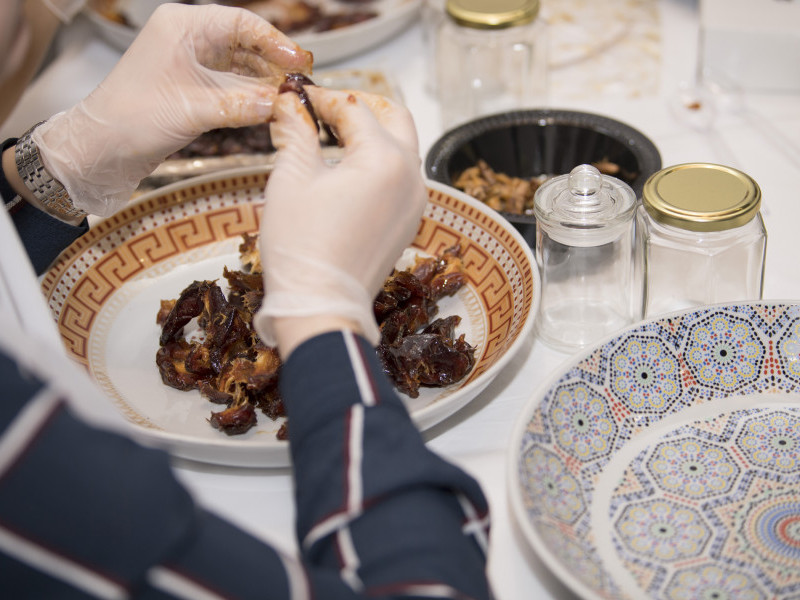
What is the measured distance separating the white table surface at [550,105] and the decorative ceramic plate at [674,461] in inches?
2.4

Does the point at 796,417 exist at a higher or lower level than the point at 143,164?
lower

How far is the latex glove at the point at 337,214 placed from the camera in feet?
2.25

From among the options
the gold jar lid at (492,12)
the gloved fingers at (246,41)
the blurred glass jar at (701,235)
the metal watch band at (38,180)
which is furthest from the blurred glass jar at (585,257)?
the metal watch band at (38,180)

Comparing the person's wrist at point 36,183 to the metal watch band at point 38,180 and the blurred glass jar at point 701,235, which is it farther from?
the blurred glass jar at point 701,235

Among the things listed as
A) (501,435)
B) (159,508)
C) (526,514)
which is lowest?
(501,435)

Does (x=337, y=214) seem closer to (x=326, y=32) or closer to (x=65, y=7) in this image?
(x=326, y=32)

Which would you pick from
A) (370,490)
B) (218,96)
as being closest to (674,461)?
(370,490)

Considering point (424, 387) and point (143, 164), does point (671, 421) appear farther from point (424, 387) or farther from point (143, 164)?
point (143, 164)

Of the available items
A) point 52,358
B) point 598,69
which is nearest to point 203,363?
point 52,358

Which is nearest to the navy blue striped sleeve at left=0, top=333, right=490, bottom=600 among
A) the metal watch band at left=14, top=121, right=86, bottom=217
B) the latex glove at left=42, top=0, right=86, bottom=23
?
the metal watch band at left=14, top=121, right=86, bottom=217

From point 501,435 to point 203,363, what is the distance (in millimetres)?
340

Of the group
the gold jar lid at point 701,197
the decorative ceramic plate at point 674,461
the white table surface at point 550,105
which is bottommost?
the white table surface at point 550,105

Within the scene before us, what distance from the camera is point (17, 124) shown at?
150cm

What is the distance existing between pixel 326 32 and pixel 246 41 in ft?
2.43
